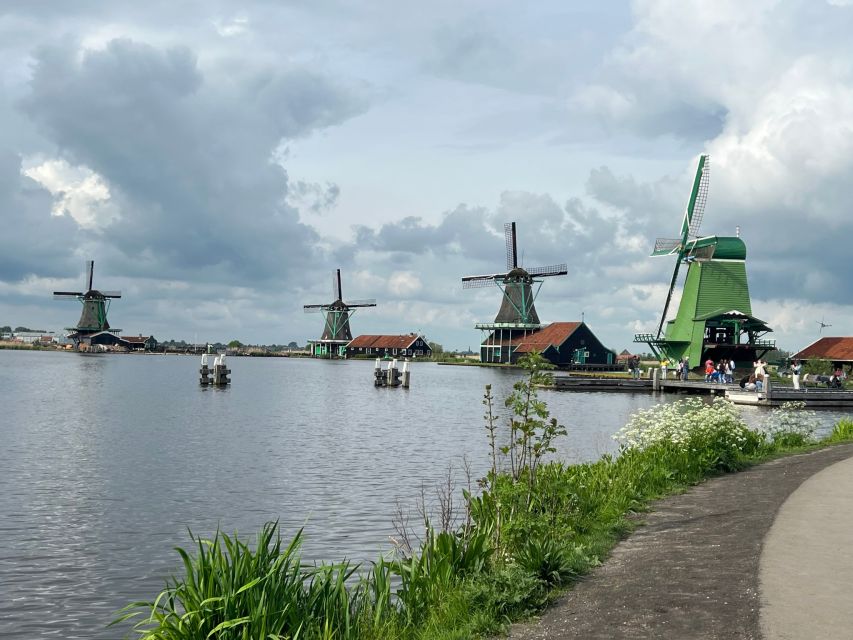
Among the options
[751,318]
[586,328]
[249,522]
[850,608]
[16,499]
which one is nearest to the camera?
[850,608]

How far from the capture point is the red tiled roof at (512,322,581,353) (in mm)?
100719

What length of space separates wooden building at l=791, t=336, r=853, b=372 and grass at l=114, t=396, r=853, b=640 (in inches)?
2733

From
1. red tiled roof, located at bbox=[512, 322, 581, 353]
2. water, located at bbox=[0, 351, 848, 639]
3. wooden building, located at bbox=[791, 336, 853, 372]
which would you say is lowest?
water, located at bbox=[0, 351, 848, 639]

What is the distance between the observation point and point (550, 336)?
339 ft

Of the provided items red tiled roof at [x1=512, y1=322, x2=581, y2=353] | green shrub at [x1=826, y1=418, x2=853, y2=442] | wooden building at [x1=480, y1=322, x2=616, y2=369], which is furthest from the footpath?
A: red tiled roof at [x1=512, y1=322, x2=581, y2=353]

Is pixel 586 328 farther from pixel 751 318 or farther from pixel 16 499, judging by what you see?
pixel 16 499

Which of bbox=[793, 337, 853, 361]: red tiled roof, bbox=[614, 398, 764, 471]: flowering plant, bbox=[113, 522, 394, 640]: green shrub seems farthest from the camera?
bbox=[793, 337, 853, 361]: red tiled roof

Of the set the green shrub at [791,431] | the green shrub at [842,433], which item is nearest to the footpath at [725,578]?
the green shrub at [791,431]

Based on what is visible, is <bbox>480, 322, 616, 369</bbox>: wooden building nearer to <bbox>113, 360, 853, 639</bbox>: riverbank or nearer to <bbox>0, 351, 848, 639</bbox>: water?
<bbox>0, 351, 848, 639</bbox>: water

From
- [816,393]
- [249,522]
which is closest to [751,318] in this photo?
[816,393]

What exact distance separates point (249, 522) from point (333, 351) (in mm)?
138173

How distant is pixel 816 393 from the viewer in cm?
4619

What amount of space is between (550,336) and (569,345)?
10.1 ft

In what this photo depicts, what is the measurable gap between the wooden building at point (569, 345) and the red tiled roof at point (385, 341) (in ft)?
118
